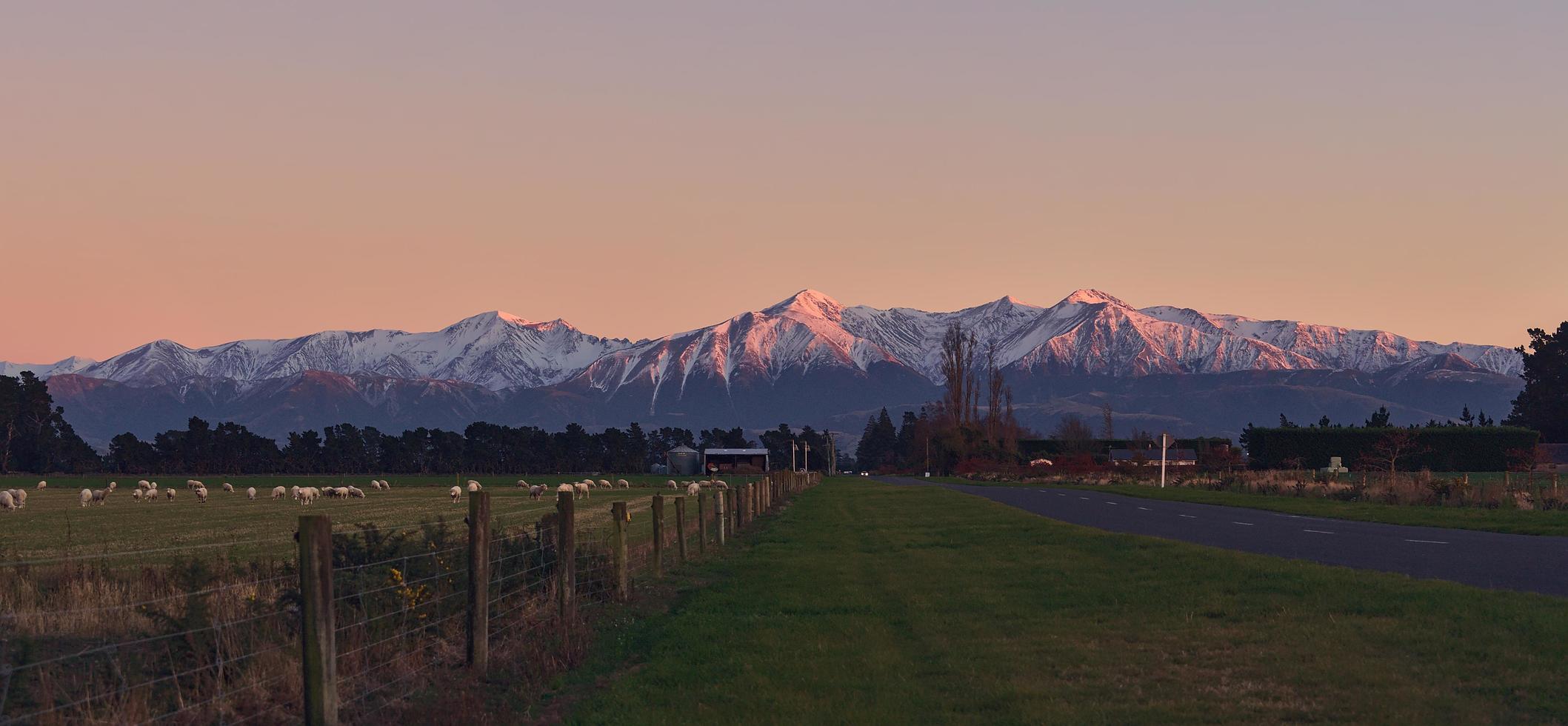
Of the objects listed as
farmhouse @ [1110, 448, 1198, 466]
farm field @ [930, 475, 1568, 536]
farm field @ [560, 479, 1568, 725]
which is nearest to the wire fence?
farm field @ [560, 479, 1568, 725]

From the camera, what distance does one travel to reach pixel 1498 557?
22.2m

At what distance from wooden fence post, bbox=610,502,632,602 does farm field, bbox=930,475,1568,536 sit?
66.6 feet

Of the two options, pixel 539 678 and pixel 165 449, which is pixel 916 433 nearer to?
pixel 165 449

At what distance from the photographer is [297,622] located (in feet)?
44.2

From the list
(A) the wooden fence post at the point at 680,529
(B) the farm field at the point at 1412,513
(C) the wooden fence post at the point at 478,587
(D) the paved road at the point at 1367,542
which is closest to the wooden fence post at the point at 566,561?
(C) the wooden fence post at the point at 478,587

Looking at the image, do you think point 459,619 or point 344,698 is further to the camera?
point 459,619

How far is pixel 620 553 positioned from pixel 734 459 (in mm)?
156107

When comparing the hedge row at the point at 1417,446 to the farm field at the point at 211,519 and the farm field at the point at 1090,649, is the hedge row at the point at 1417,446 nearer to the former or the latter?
the farm field at the point at 211,519

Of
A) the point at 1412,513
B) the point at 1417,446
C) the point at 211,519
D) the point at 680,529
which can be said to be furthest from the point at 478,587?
the point at 1417,446

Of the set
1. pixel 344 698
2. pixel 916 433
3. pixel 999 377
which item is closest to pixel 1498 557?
pixel 344 698

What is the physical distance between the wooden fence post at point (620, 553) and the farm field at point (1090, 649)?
0.83 m

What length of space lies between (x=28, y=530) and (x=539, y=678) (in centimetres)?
3337

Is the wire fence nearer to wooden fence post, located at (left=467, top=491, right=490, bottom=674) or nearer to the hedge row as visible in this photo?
wooden fence post, located at (left=467, top=491, right=490, bottom=674)

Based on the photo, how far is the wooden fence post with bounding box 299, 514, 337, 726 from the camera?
31.3 feet
